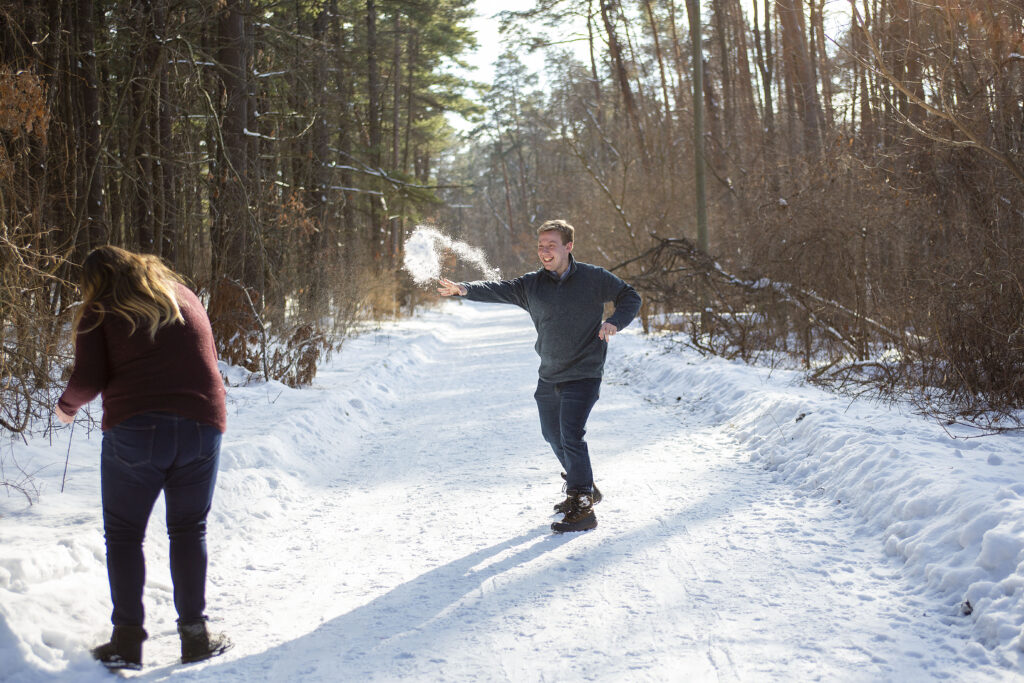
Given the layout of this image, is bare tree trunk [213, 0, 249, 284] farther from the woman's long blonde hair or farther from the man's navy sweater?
the woman's long blonde hair

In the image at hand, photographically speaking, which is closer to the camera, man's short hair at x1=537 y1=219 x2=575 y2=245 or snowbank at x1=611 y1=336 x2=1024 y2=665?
snowbank at x1=611 y1=336 x2=1024 y2=665

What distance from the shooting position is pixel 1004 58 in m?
8.26

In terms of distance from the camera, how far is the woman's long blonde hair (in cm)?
342

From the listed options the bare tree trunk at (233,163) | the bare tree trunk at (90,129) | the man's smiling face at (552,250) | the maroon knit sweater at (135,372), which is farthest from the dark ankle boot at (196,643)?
the bare tree trunk at (233,163)

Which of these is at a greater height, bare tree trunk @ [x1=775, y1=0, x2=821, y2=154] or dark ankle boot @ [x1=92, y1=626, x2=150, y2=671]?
bare tree trunk @ [x1=775, y1=0, x2=821, y2=154]

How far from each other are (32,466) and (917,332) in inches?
348

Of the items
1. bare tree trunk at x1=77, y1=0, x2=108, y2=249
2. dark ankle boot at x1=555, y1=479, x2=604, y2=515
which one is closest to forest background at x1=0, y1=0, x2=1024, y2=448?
A: bare tree trunk at x1=77, y1=0, x2=108, y2=249

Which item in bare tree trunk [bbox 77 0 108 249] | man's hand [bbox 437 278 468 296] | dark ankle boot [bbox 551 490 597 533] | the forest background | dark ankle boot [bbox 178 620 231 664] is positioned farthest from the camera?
bare tree trunk [bbox 77 0 108 249]

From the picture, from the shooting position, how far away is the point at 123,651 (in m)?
3.53

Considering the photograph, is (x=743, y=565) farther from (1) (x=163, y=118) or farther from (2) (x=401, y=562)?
(1) (x=163, y=118)

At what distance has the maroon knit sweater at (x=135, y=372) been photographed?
11.2ft

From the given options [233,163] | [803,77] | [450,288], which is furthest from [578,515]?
[803,77]

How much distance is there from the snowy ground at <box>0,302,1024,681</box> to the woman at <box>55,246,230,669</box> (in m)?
0.37

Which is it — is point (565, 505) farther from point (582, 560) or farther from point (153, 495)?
point (153, 495)
